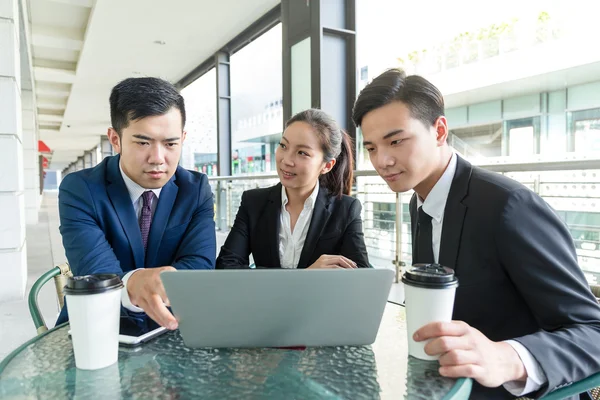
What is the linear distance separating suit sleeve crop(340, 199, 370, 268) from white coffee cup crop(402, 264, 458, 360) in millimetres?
948

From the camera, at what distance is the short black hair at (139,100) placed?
1.31 metres

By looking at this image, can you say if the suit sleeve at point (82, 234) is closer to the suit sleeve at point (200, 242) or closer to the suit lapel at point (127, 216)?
the suit lapel at point (127, 216)

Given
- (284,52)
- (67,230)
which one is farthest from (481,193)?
(284,52)

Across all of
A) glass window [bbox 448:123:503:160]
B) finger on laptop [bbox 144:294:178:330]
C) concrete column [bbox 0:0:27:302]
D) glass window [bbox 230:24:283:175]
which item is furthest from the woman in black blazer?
glass window [bbox 230:24:283:175]

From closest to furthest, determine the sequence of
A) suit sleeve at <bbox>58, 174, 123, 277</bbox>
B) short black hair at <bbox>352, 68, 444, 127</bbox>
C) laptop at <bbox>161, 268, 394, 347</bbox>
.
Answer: laptop at <bbox>161, 268, 394, 347</bbox> < short black hair at <bbox>352, 68, 444, 127</bbox> < suit sleeve at <bbox>58, 174, 123, 277</bbox>

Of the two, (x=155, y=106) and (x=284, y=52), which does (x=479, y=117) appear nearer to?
(x=284, y=52)

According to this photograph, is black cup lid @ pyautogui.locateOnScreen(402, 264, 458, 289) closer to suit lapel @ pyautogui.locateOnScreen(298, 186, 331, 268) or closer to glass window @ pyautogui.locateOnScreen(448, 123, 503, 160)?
suit lapel @ pyautogui.locateOnScreen(298, 186, 331, 268)

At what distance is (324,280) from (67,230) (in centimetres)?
96

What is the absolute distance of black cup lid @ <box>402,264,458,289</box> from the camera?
28.1 inches

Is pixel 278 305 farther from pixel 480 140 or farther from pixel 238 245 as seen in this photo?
pixel 480 140

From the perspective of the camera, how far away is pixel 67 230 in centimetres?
133

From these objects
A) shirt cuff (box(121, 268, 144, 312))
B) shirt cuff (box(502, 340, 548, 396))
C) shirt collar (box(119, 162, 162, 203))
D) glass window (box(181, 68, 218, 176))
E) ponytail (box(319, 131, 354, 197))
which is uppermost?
glass window (box(181, 68, 218, 176))

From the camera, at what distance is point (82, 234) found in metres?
1.29

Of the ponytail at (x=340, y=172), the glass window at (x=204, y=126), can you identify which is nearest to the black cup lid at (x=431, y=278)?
the ponytail at (x=340, y=172)
